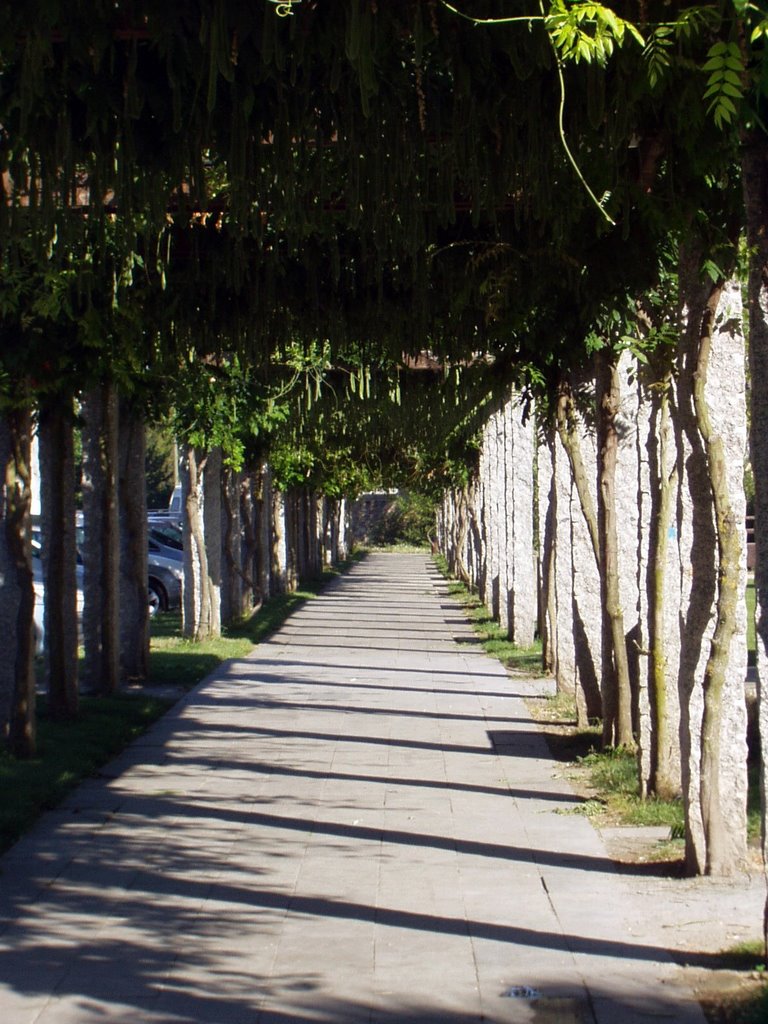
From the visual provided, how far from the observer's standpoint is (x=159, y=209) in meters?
5.66

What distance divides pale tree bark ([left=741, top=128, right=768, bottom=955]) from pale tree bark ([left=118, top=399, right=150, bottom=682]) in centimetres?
987

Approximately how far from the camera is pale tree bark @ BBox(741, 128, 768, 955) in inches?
196

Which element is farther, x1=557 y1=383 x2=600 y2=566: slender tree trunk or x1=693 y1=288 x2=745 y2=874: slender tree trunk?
x1=557 y1=383 x2=600 y2=566: slender tree trunk

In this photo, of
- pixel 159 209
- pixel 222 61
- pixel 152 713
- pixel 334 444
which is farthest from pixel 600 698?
pixel 334 444

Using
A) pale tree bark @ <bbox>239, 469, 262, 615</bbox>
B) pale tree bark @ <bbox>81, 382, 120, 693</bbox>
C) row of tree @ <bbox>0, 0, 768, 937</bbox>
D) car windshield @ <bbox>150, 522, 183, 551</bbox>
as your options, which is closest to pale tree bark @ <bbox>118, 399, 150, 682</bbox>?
pale tree bark @ <bbox>81, 382, 120, 693</bbox>

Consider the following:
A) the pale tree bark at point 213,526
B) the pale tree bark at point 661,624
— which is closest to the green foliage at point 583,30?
the pale tree bark at point 661,624

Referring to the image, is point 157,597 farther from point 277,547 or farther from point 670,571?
point 670,571

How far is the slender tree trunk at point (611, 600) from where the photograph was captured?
1027 cm

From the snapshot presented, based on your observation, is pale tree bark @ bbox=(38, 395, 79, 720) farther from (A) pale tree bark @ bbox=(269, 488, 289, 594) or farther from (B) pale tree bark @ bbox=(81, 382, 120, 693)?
(A) pale tree bark @ bbox=(269, 488, 289, 594)

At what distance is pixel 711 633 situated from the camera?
22.6 ft

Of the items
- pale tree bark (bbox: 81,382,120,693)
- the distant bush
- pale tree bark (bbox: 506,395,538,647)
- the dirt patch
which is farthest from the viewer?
the distant bush

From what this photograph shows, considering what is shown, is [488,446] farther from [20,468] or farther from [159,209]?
[159,209]

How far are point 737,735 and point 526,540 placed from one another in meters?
12.9

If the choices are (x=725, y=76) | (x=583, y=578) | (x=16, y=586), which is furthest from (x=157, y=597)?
(x=725, y=76)
